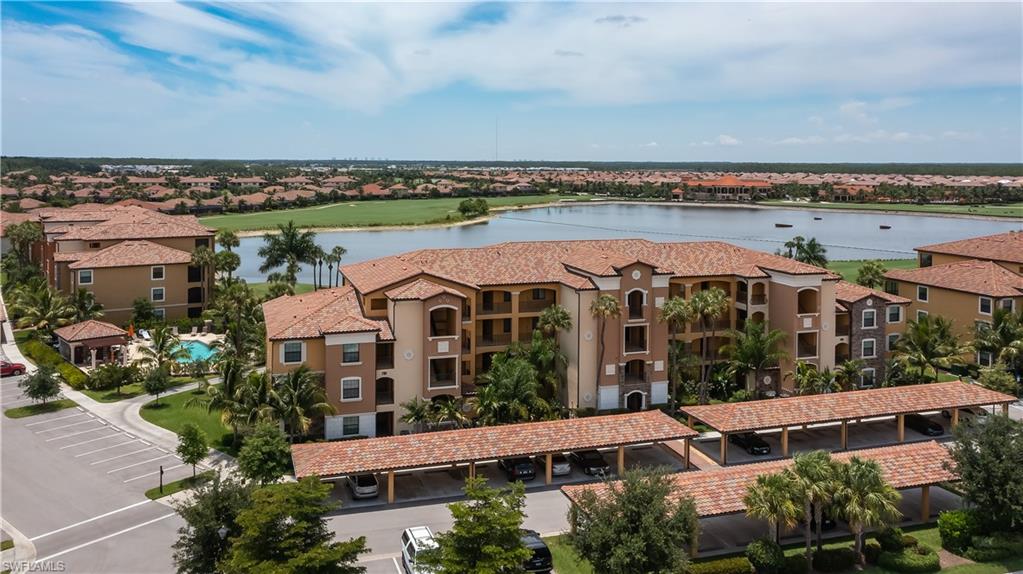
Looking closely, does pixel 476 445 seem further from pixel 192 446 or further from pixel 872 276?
pixel 872 276

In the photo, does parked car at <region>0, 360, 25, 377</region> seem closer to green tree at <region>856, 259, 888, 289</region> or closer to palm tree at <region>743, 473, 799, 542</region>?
palm tree at <region>743, 473, 799, 542</region>

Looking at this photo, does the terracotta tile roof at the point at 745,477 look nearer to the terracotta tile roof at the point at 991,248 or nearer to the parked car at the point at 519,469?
the parked car at the point at 519,469

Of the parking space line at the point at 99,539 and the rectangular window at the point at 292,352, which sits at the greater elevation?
the rectangular window at the point at 292,352

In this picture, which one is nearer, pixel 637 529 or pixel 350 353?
pixel 637 529

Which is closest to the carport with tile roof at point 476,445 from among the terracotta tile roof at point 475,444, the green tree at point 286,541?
the terracotta tile roof at point 475,444

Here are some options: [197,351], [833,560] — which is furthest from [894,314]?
[197,351]

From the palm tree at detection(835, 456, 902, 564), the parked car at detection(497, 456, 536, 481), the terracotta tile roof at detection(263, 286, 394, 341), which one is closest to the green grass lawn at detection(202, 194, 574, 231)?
the terracotta tile roof at detection(263, 286, 394, 341)
